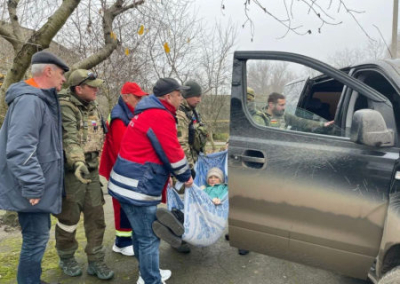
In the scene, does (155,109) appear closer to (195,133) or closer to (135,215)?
(135,215)

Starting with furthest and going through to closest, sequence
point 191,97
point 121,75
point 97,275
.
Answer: point 121,75
point 191,97
point 97,275

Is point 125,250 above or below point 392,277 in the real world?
below

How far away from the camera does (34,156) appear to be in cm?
198

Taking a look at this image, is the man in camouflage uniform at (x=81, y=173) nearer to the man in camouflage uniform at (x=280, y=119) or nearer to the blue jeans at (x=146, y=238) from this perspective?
the blue jeans at (x=146, y=238)

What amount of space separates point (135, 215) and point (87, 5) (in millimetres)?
3796

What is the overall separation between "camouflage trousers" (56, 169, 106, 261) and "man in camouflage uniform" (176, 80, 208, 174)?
0.95 m

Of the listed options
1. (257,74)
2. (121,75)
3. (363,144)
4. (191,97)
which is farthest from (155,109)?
(121,75)

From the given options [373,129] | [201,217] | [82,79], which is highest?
[82,79]

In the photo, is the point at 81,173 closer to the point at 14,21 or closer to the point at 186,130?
the point at 186,130

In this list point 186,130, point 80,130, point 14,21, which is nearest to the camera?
point 80,130

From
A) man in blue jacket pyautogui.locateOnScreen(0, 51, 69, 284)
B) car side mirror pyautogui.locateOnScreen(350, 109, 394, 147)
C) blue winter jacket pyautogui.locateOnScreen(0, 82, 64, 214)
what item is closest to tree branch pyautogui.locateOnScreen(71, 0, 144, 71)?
man in blue jacket pyautogui.locateOnScreen(0, 51, 69, 284)

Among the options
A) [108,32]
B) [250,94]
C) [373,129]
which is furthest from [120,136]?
[373,129]

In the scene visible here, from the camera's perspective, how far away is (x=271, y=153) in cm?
207

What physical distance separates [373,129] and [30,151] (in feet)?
6.96
